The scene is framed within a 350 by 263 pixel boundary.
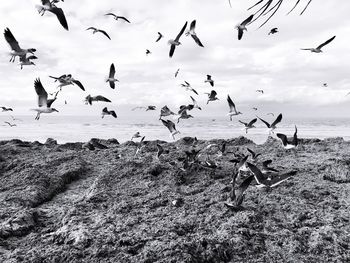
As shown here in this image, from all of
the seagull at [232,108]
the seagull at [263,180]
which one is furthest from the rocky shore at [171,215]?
the seagull at [232,108]

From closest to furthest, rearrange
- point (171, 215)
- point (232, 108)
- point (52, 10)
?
point (171, 215) < point (52, 10) < point (232, 108)

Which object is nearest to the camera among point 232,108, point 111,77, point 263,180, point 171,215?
point 171,215

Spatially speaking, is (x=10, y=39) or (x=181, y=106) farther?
(x=181, y=106)

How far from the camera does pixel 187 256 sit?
2660 millimetres

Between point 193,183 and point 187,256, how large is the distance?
6.02 feet

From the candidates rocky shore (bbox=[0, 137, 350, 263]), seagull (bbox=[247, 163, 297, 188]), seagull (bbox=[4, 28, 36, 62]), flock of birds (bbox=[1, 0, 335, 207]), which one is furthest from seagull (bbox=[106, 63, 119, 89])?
seagull (bbox=[247, 163, 297, 188])

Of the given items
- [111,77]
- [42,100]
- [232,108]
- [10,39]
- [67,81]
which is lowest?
[42,100]

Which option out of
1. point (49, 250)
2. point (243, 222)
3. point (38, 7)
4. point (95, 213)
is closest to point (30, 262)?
point (49, 250)

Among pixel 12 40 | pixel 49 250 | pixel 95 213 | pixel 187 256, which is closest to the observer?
pixel 187 256

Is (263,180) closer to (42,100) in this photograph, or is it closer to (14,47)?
(42,100)

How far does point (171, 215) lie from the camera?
11.3 ft

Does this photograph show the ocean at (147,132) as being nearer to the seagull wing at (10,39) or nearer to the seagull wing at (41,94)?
the seagull wing at (41,94)

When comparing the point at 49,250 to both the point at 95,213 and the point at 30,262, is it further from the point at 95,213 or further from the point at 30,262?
the point at 95,213

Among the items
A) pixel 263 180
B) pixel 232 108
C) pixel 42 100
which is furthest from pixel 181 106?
pixel 263 180
